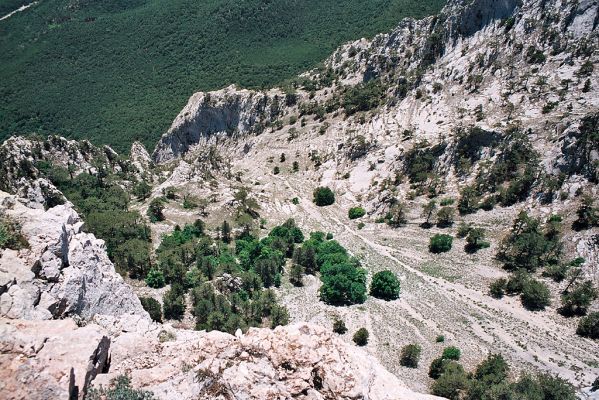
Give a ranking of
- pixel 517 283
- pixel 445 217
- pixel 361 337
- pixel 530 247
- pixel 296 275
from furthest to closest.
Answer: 1. pixel 445 217
2. pixel 296 275
3. pixel 530 247
4. pixel 517 283
5. pixel 361 337

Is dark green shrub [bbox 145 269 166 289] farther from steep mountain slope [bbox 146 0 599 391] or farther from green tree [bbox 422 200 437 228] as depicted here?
green tree [bbox 422 200 437 228]

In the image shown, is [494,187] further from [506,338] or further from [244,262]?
[244,262]

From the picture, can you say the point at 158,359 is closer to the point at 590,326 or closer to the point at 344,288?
the point at 344,288

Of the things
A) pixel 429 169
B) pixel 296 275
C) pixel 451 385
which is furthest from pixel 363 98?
pixel 451 385

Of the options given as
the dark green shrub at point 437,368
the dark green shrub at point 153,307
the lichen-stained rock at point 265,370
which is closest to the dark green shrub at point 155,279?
the dark green shrub at point 153,307

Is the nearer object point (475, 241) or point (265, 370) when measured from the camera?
point (265, 370)

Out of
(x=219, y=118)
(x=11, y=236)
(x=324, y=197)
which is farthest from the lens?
(x=219, y=118)

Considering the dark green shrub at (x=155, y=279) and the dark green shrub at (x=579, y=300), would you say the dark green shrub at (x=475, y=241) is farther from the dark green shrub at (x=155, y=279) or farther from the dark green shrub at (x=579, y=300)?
the dark green shrub at (x=155, y=279)
